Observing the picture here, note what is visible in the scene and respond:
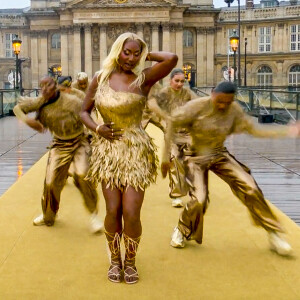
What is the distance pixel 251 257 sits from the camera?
19.3 feet

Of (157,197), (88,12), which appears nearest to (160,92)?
(157,197)

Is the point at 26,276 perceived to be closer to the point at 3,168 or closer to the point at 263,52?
the point at 3,168

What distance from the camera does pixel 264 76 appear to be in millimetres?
68312

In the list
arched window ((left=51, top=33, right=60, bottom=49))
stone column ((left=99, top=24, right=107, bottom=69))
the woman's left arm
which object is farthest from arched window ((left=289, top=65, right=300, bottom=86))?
the woman's left arm

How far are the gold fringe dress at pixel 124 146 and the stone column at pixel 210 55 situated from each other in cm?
6363

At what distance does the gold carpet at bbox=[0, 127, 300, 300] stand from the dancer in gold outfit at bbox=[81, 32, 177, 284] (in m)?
0.37

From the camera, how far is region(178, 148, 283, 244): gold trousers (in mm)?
6047

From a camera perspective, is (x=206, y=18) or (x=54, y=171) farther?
(x=206, y=18)

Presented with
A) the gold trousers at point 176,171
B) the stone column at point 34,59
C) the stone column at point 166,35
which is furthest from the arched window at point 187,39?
the gold trousers at point 176,171

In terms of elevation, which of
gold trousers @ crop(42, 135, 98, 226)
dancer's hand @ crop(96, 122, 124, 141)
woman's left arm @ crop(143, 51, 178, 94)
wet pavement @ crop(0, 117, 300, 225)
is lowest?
wet pavement @ crop(0, 117, 300, 225)

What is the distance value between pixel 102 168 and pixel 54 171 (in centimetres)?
198

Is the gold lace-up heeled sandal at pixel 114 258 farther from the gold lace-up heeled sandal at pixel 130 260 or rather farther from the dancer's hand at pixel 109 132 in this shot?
the dancer's hand at pixel 109 132

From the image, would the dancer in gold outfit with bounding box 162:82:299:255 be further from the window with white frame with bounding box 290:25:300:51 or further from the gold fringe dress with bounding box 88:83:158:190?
the window with white frame with bounding box 290:25:300:51

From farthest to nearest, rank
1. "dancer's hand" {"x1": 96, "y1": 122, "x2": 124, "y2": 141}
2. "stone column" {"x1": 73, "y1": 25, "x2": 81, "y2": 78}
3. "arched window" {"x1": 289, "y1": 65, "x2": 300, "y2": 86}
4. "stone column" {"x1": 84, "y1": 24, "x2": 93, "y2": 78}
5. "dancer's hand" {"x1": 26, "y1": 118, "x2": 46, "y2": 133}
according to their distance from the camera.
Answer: "arched window" {"x1": 289, "y1": 65, "x2": 300, "y2": 86}, "stone column" {"x1": 73, "y1": 25, "x2": 81, "y2": 78}, "stone column" {"x1": 84, "y1": 24, "x2": 93, "y2": 78}, "dancer's hand" {"x1": 26, "y1": 118, "x2": 46, "y2": 133}, "dancer's hand" {"x1": 96, "y1": 122, "x2": 124, "y2": 141}
